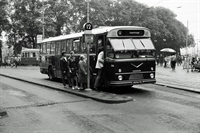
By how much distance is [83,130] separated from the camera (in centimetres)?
652

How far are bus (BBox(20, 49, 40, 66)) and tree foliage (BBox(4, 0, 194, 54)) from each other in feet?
12.7

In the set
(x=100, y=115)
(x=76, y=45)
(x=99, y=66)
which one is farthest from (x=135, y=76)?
(x=100, y=115)

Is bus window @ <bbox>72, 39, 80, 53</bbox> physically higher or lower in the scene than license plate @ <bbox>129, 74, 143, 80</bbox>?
higher

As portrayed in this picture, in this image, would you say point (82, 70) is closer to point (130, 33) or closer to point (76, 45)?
point (130, 33)

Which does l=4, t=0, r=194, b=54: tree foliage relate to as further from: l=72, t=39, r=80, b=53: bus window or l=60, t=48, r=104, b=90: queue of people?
l=60, t=48, r=104, b=90: queue of people

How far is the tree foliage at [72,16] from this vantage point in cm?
5150

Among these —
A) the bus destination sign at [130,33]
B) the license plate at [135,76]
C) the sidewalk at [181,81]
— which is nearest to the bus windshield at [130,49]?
the bus destination sign at [130,33]

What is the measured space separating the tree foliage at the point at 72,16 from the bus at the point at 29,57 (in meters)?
3.87

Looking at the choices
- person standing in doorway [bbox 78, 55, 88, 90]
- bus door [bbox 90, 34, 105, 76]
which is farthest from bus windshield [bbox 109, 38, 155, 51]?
person standing in doorway [bbox 78, 55, 88, 90]

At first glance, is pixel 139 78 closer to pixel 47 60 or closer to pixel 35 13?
pixel 47 60

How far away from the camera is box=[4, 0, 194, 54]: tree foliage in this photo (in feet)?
169

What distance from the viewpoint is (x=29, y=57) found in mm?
50406

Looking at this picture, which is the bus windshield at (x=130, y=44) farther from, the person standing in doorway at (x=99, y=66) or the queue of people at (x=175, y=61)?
the queue of people at (x=175, y=61)

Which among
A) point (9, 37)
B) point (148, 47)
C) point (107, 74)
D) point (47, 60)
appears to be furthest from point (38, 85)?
point (9, 37)
